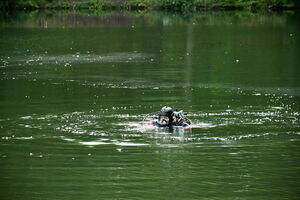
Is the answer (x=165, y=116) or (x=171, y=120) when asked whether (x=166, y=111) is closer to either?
(x=165, y=116)

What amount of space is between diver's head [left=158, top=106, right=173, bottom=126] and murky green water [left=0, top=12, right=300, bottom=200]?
0.55 m

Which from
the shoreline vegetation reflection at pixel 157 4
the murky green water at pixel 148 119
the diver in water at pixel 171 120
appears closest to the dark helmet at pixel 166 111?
the diver in water at pixel 171 120

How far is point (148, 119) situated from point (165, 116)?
1.49 m

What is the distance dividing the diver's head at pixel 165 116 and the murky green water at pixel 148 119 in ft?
1.80

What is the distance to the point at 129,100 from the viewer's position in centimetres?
3234

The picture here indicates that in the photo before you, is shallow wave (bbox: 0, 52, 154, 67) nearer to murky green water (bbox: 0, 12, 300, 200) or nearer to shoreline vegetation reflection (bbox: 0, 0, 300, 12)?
murky green water (bbox: 0, 12, 300, 200)

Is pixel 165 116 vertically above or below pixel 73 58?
above

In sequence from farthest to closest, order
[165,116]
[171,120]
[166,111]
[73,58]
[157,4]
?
1. [157,4]
2. [73,58]
3. [171,120]
4. [165,116]
5. [166,111]

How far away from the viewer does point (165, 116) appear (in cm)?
2625

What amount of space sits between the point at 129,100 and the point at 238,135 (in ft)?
25.7

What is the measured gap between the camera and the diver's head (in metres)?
26.1

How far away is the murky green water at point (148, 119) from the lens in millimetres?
20344

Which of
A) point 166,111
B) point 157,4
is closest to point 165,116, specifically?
point 166,111

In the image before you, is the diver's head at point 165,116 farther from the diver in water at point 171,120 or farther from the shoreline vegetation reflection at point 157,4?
the shoreline vegetation reflection at point 157,4
